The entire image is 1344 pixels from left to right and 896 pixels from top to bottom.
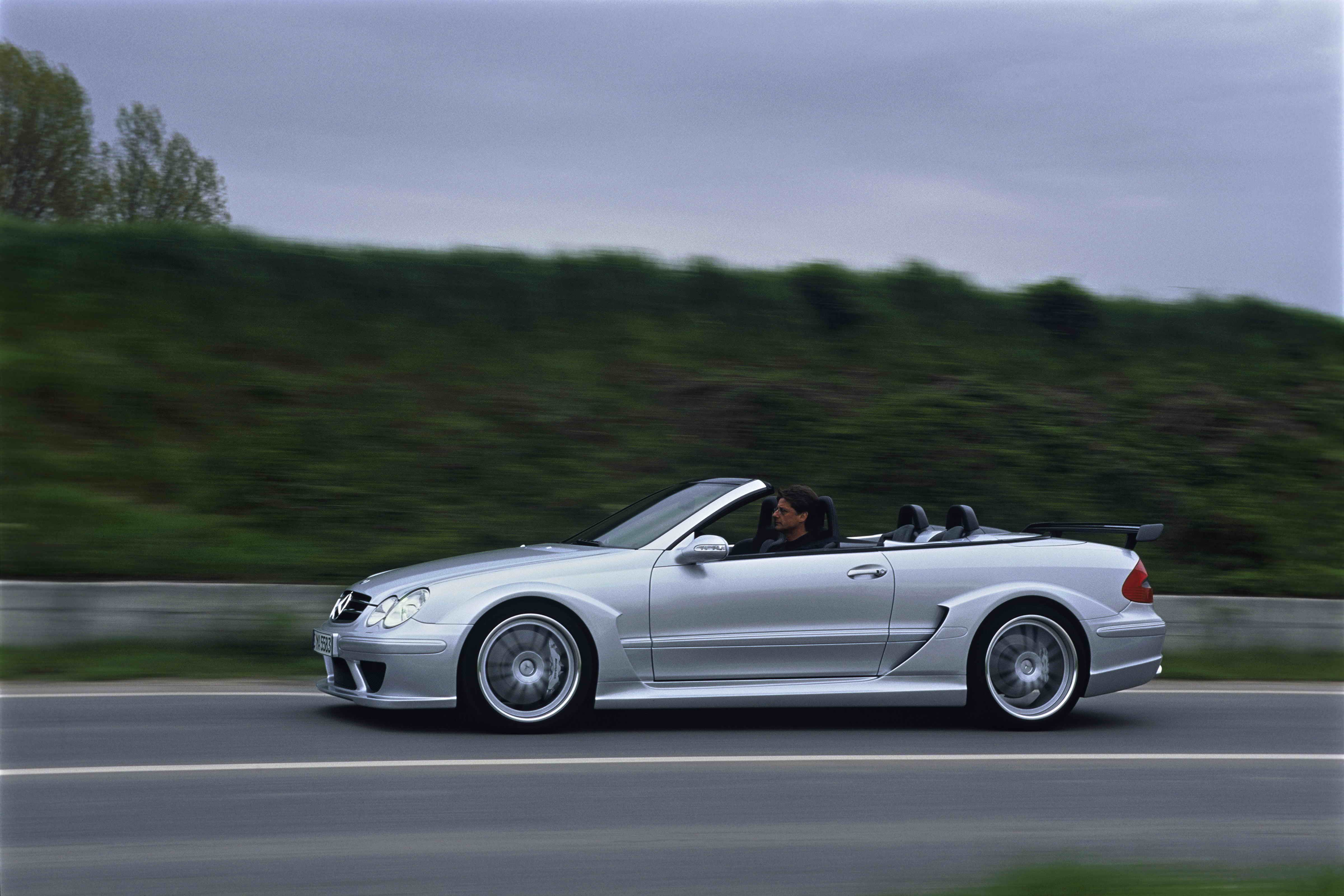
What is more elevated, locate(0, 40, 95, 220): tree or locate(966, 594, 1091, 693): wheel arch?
locate(0, 40, 95, 220): tree

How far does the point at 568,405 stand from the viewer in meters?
14.6

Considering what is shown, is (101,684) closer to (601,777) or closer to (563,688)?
(563,688)

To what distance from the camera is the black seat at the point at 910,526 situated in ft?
25.9

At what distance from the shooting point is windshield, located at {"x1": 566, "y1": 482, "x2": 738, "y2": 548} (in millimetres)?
7359

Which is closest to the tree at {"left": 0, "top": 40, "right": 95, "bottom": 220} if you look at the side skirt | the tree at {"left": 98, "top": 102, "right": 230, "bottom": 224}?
the tree at {"left": 98, "top": 102, "right": 230, "bottom": 224}

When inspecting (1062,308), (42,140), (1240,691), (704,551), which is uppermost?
(42,140)

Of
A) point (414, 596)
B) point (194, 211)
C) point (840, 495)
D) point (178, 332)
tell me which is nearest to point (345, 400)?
point (178, 332)

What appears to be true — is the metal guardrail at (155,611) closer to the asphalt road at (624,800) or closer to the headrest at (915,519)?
the asphalt road at (624,800)

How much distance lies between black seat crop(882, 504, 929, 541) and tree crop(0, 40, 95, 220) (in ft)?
59.7

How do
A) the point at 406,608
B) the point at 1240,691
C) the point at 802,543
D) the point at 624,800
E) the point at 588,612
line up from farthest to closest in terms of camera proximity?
1. the point at 1240,691
2. the point at 802,543
3. the point at 588,612
4. the point at 406,608
5. the point at 624,800

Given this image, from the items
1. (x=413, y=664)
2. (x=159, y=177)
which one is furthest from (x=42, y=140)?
(x=413, y=664)

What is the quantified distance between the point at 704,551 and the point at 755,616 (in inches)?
18.3

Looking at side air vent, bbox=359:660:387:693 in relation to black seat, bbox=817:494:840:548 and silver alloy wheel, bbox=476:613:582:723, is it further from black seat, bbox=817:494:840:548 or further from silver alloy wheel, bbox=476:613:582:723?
black seat, bbox=817:494:840:548

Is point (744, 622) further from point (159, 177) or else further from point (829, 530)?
point (159, 177)
